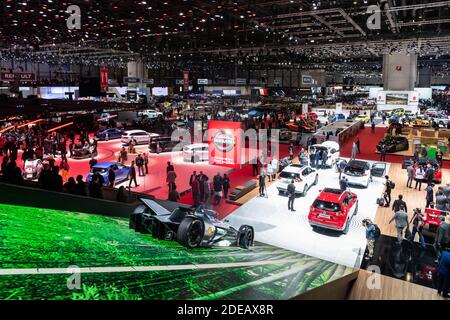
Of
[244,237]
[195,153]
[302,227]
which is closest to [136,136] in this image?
[195,153]

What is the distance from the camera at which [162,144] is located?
75.0 feet

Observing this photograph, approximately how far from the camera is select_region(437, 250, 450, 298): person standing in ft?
23.8

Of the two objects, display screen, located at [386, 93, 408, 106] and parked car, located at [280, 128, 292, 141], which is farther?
display screen, located at [386, 93, 408, 106]

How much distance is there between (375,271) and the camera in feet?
28.8

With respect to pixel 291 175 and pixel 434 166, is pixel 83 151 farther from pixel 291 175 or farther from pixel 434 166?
pixel 434 166

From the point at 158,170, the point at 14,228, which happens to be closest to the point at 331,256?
the point at 14,228

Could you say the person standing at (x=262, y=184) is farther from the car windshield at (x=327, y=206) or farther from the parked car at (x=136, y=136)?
the parked car at (x=136, y=136)

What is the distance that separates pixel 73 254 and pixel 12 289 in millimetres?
1080

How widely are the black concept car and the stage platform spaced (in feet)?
0.51

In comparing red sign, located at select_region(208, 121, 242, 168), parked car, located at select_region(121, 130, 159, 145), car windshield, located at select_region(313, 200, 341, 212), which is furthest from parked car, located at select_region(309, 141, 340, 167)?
parked car, located at select_region(121, 130, 159, 145)

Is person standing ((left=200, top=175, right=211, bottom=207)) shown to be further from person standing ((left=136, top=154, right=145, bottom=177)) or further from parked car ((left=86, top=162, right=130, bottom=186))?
person standing ((left=136, top=154, right=145, bottom=177))

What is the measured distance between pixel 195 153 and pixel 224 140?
3600 mm

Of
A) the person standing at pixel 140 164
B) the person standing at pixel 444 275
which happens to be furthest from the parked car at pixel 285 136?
the person standing at pixel 444 275

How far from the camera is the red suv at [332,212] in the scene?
35.5 ft
